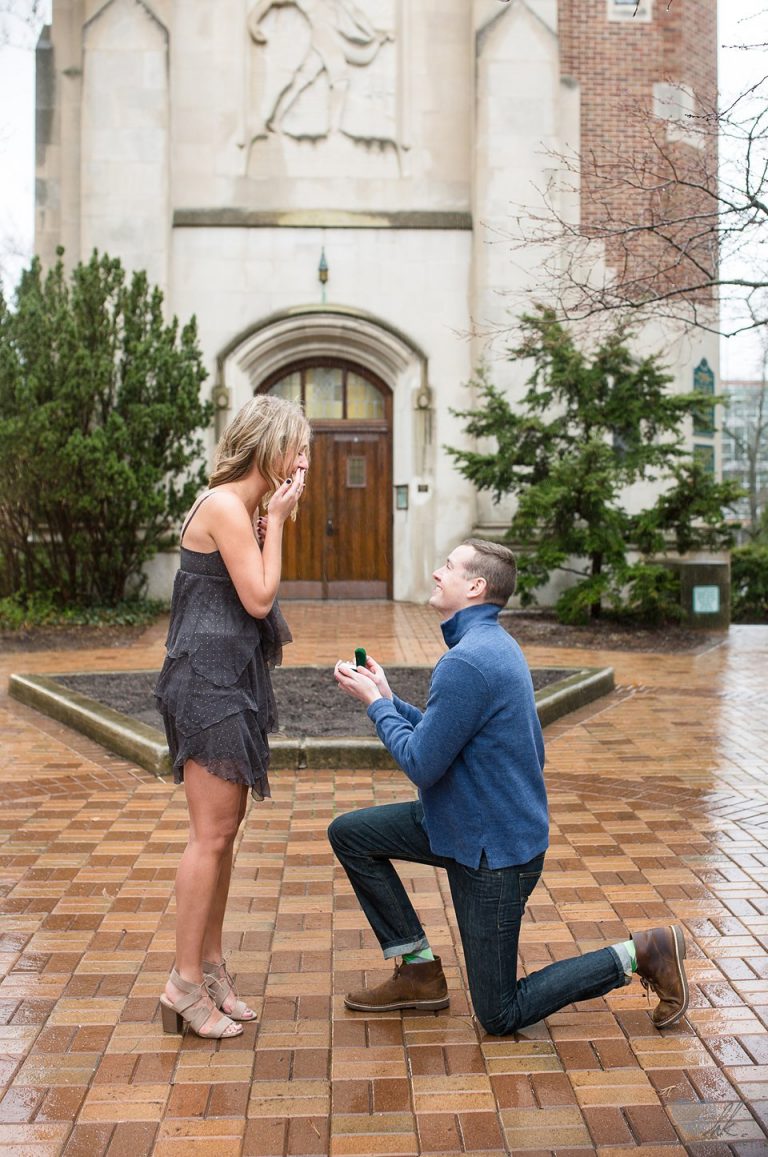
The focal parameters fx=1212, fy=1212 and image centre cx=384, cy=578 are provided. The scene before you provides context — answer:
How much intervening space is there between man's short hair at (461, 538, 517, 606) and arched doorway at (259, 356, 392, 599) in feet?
49.4

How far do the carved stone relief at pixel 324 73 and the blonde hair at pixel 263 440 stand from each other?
51.2 ft

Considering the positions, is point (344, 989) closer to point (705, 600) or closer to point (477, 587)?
point (477, 587)

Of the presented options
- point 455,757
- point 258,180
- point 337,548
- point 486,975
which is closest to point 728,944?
point 486,975

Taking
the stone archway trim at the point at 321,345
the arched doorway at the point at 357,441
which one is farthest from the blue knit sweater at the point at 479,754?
the stone archway trim at the point at 321,345

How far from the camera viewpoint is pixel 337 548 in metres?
18.6

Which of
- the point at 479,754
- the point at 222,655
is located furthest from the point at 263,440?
the point at 479,754

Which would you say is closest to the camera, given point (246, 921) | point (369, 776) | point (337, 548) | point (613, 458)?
point (246, 921)

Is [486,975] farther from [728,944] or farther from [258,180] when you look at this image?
[258,180]

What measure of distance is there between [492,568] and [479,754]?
1.75 ft

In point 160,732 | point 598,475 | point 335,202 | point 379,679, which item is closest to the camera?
point 379,679

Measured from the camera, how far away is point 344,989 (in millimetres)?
3959

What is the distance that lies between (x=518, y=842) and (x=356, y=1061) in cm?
77

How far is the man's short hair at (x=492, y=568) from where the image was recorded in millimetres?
3494

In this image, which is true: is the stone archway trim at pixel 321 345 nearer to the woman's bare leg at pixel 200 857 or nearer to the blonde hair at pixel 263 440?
the blonde hair at pixel 263 440
